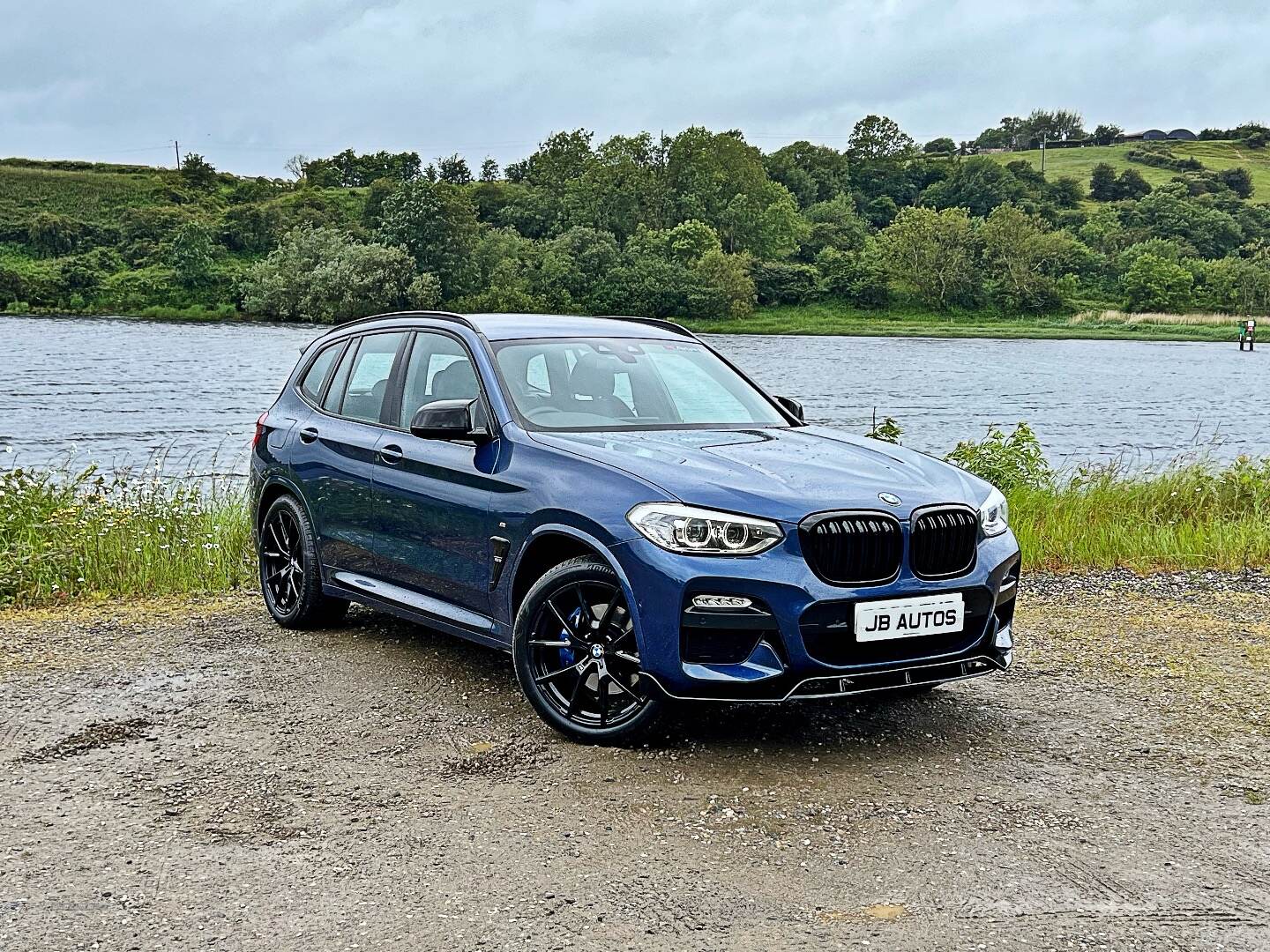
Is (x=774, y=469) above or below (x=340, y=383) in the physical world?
below

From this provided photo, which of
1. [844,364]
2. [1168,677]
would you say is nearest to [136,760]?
[1168,677]

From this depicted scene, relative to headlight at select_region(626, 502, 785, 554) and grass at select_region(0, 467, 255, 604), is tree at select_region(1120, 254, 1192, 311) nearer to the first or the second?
grass at select_region(0, 467, 255, 604)

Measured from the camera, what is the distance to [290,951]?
347 cm

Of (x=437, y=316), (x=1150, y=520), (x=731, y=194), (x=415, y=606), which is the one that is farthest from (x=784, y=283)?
(x=415, y=606)

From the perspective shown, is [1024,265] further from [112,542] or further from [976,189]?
[112,542]

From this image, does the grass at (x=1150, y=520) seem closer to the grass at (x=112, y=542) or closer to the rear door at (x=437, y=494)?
the rear door at (x=437, y=494)

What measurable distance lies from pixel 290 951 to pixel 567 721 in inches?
75.1

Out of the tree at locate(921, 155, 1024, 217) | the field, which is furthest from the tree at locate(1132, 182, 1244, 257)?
the field

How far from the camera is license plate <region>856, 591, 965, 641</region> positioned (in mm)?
4883

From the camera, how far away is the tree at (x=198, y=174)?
130 metres

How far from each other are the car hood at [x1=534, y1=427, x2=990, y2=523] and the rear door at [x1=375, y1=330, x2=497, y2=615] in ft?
1.43

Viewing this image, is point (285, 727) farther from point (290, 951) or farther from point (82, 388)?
point (82, 388)

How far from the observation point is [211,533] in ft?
33.7

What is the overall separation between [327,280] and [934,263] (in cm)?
5675
